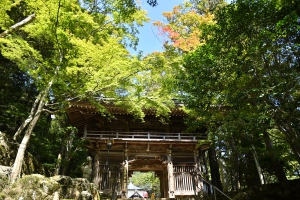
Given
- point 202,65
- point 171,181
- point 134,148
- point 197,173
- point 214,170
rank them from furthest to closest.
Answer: point 214,170 → point 134,148 → point 197,173 → point 171,181 → point 202,65

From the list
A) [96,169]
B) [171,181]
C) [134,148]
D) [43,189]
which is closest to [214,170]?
[171,181]

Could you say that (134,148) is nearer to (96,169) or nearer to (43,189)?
(96,169)

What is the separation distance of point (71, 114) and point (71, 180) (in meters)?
7.12

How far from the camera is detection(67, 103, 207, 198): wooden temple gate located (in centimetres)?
1263

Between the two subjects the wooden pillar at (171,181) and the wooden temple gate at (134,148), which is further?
the wooden temple gate at (134,148)

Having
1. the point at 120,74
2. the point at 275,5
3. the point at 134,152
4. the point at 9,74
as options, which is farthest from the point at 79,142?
the point at 275,5

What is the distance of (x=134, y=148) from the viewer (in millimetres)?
13703

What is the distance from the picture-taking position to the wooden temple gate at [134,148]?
12.6 metres

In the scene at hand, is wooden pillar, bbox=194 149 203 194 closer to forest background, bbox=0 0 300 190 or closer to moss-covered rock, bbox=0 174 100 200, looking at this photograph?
forest background, bbox=0 0 300 190

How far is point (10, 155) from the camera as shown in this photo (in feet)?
27.8

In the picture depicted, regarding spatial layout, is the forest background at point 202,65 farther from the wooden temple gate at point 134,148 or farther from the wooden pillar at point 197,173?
the wooden pillar at point 197,173

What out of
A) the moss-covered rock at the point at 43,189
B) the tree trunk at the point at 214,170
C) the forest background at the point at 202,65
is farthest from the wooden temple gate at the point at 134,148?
the moss-covered rock at the point at 43,189

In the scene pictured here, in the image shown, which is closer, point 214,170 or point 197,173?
point 197,173

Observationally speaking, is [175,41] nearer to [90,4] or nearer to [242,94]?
[90,4]
